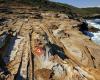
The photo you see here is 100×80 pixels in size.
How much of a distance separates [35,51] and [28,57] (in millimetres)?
1302

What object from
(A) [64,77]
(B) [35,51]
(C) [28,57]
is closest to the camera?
(A) [64,77]

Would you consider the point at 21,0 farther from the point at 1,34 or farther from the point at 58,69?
the point at 58,69

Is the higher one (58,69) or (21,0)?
(58,69)

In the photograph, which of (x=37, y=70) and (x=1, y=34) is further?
(x=1, y=34)

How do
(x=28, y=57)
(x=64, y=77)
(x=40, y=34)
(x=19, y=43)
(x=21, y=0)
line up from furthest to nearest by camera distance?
(x=21, y=0) → (x=40, y=34) → (x=19, y=43) → (x=28, y=57) → (x=64, y=77)

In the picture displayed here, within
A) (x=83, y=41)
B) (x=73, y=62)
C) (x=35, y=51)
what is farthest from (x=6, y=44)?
(x=83, y=41)

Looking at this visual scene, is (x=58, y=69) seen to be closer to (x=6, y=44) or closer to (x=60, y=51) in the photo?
(x=60, y=51)

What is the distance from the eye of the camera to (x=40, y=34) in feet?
78.6

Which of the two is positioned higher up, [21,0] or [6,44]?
[6,44]

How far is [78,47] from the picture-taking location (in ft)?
72.9

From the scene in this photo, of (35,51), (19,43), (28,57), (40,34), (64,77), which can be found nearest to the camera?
(64,77)

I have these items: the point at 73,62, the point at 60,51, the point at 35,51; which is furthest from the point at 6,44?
the point at 73,62

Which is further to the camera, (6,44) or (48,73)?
(6,44)

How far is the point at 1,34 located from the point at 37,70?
677 cm
